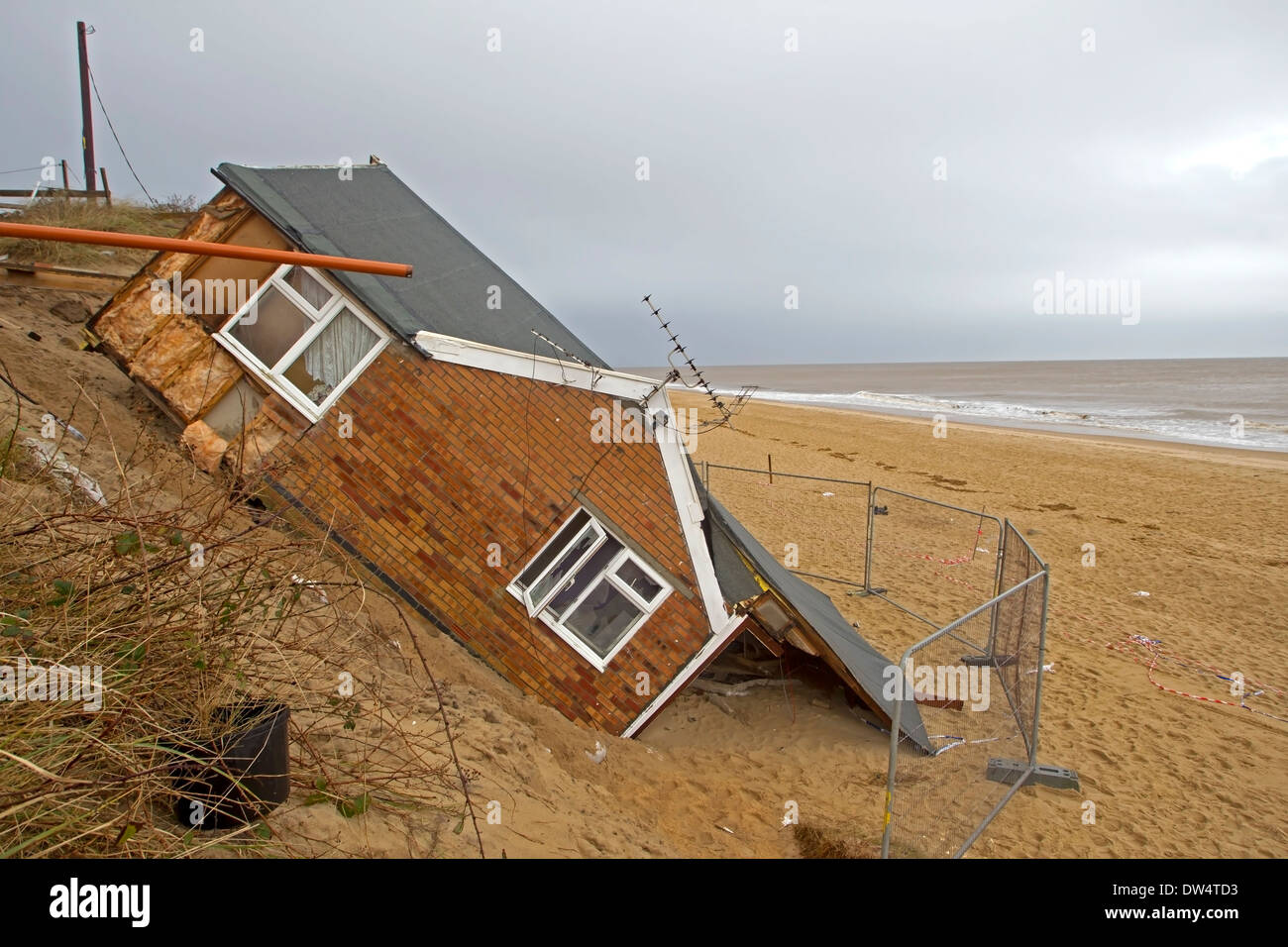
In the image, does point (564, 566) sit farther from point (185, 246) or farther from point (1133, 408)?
point (1133, 408)

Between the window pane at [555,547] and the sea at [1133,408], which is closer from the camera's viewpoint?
the window pane at [555,547]

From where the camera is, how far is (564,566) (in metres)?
7.50

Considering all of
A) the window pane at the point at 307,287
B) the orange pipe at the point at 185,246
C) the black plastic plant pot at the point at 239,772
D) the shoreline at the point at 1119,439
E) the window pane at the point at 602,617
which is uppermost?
the window pane at the point at 307,287

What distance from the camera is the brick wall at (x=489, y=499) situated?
7.28m

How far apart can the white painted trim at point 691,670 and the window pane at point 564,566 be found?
4.66 feet

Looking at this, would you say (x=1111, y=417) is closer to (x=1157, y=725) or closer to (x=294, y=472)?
(x=1157, y=725)

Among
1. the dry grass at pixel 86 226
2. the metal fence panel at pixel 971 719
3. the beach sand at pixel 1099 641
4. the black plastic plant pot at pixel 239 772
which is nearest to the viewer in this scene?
the black plastic plant pot at pixel 239 772

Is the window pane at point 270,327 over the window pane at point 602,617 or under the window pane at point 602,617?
over

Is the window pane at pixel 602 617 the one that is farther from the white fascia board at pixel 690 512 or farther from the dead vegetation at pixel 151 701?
the dead vegetation at pixel 151 701

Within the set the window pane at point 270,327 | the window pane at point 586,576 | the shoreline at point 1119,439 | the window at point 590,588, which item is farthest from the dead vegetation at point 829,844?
the shoreline at point 1119,439

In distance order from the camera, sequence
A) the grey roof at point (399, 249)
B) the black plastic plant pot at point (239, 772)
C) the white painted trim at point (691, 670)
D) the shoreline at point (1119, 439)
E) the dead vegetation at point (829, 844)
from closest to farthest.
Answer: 1. the black plastic plant pot at point (239, 772)
2. the dead vegetation at point (829, 844)
3. the white painted trim at point (691, 670)
4. the grey roof at point (399, 249)
5. the shoreline at point (1119, 439)

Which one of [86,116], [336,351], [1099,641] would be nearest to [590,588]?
[336,351]

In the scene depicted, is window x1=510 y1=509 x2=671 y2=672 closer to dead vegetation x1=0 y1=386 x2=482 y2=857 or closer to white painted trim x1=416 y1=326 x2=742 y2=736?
white painted trim x1=416 y1=326 x2=742 y2=736
